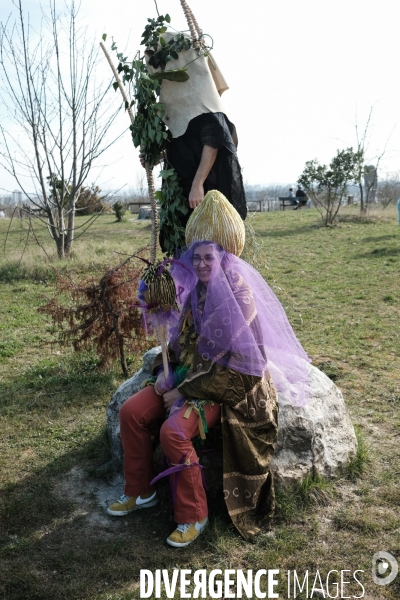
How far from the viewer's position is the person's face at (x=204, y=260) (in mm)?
2932

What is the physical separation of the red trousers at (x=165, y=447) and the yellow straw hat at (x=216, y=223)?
34.8 inches

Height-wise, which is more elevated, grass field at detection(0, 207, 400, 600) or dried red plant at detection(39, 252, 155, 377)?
dried red plant at detection(39, 252, 155, 377)

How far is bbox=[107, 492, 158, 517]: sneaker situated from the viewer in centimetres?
317

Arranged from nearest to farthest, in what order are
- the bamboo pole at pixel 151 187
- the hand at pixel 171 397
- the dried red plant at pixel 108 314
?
the hand at pixel 171 397 → the bamboo pole at pixel 151 187 → the dried red plant at pixel 108 314

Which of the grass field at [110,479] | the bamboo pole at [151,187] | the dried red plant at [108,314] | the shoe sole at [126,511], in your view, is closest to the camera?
the grass field at [110,479]

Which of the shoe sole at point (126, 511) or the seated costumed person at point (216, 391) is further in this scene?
the shoe sole at point (126, 511)

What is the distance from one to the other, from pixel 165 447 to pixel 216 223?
1.21 meters

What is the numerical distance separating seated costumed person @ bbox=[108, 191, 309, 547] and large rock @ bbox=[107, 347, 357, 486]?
0.18 meters

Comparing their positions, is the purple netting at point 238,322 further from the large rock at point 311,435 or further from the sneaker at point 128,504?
the sneaker at point 128,504

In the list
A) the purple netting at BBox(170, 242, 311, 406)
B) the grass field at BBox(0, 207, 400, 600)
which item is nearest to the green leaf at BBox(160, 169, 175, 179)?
the purple netting at BBox(170, 242, 311, 406)

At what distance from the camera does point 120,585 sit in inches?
104

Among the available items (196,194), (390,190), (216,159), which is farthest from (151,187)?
(390,190)

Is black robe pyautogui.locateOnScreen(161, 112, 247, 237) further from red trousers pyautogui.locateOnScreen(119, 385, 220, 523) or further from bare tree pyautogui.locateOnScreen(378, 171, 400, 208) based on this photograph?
bare tree pyautogui.locateOnScreen(378, 171, 400, 208)

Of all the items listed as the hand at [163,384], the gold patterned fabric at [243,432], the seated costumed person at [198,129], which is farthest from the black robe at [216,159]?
the hand at [163,384]
